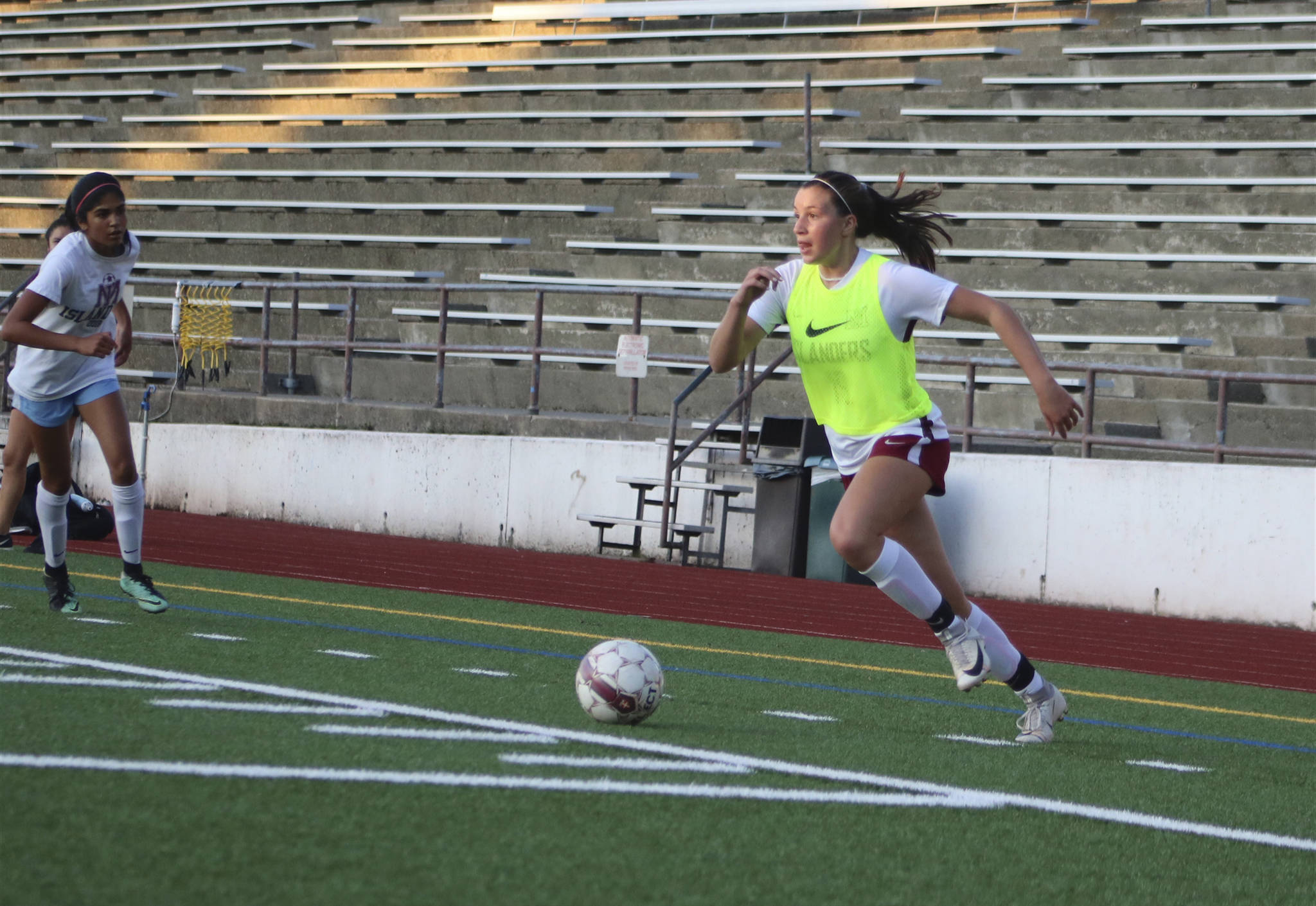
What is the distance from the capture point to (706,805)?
4160 mm

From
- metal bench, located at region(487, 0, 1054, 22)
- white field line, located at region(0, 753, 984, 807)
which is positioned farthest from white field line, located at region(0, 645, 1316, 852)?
metal bench, located at region(487, 0, 1054, 22)

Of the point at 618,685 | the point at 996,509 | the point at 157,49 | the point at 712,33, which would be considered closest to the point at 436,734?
Answer: the point at 618,685

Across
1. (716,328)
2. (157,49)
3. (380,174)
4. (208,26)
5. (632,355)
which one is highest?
(208,26)

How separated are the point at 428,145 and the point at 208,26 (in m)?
6.26

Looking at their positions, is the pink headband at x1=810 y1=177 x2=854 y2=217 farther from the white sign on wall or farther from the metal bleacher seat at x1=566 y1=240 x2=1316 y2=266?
the metal bleacher seat at x1=566 y1=240 x2=1316 y2=266

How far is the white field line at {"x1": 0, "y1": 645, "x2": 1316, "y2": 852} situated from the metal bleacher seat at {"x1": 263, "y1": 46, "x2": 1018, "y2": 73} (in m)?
16.5

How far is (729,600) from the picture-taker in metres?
11.3

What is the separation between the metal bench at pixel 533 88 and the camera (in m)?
20.9

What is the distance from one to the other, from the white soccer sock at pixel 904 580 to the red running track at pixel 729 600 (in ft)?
11.5

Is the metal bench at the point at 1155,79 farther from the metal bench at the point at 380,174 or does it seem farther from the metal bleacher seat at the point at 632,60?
the metal bench at the point at 380,174

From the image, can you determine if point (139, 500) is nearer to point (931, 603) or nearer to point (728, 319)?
point (728, 319)

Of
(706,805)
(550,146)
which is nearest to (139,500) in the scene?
(706,805)

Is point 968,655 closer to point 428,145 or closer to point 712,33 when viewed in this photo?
point 428,145

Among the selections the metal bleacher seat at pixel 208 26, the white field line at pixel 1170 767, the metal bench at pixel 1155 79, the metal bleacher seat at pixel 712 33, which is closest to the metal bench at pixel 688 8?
the metal bleacher seat at pixel 712 33
